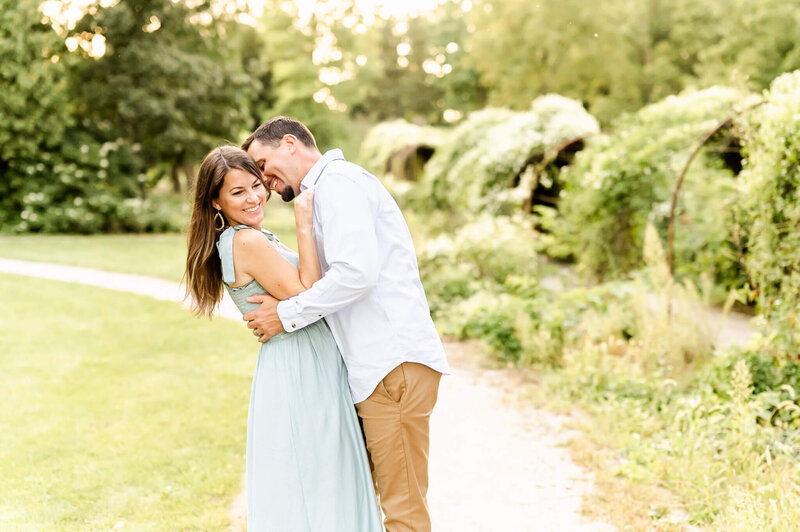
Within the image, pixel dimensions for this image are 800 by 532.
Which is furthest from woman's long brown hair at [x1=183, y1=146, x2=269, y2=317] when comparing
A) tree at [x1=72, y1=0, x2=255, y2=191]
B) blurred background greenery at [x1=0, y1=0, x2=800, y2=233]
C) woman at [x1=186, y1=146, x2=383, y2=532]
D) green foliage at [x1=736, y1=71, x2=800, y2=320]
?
tree at [x1=72, y1=0, x2=255, y2=191]

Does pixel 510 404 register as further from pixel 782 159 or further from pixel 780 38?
pixel 780 38

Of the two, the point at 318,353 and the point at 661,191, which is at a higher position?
the point at 661,191

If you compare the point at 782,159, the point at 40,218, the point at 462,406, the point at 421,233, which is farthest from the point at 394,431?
the point at 40,218

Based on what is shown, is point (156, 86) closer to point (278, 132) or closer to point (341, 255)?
point (278, 132)

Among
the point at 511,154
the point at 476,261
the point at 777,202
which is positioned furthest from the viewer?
the point at 511,154

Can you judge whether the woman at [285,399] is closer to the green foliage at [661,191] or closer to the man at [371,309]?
the man at [371,309]

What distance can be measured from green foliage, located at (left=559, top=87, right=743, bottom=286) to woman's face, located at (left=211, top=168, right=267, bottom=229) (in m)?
6.61

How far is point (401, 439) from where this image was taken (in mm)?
2482

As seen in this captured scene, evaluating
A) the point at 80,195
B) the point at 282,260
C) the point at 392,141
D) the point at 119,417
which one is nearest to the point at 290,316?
the point at 282,260

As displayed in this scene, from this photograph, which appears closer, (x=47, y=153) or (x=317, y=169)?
(x=317, y=169)

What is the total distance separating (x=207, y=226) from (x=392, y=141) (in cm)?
1772

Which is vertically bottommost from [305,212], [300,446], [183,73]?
[300,446]

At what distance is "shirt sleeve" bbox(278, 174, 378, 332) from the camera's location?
2.24 meters

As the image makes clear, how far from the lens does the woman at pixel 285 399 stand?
243 centimetres
